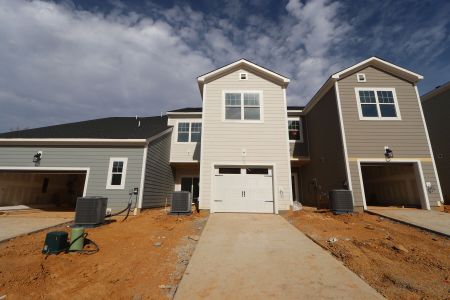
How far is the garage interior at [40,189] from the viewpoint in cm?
1302

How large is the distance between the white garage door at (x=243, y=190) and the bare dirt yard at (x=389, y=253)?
92.1 inches

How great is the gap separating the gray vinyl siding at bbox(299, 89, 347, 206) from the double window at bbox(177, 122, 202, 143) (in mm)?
7966

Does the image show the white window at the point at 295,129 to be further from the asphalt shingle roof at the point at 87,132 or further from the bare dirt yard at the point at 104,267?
the bare dirt yard at the point at 104,267

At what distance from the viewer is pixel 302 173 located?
54.6ft

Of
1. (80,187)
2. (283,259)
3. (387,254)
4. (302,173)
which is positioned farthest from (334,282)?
(80,187)

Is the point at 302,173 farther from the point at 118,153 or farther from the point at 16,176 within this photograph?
the point at 16,176

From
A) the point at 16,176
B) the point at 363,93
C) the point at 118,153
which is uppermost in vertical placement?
the point at 363,93

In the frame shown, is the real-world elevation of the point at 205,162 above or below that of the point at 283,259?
above

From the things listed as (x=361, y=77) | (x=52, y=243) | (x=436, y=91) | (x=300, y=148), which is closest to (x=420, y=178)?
(x=361, y=77)

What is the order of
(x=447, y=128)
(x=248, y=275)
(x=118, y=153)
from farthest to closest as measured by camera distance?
1. (x=447, y=128)
2. (x=118, y=153)
3. (x=248, y=275)

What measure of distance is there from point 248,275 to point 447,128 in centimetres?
1593

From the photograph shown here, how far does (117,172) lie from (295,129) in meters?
12.0

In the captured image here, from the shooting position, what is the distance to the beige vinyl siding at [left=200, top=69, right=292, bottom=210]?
11016 millimetres

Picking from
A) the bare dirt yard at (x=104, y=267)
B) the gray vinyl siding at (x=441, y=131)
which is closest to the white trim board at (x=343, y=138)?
the gray vinyl siding at (x=441, y=131)
